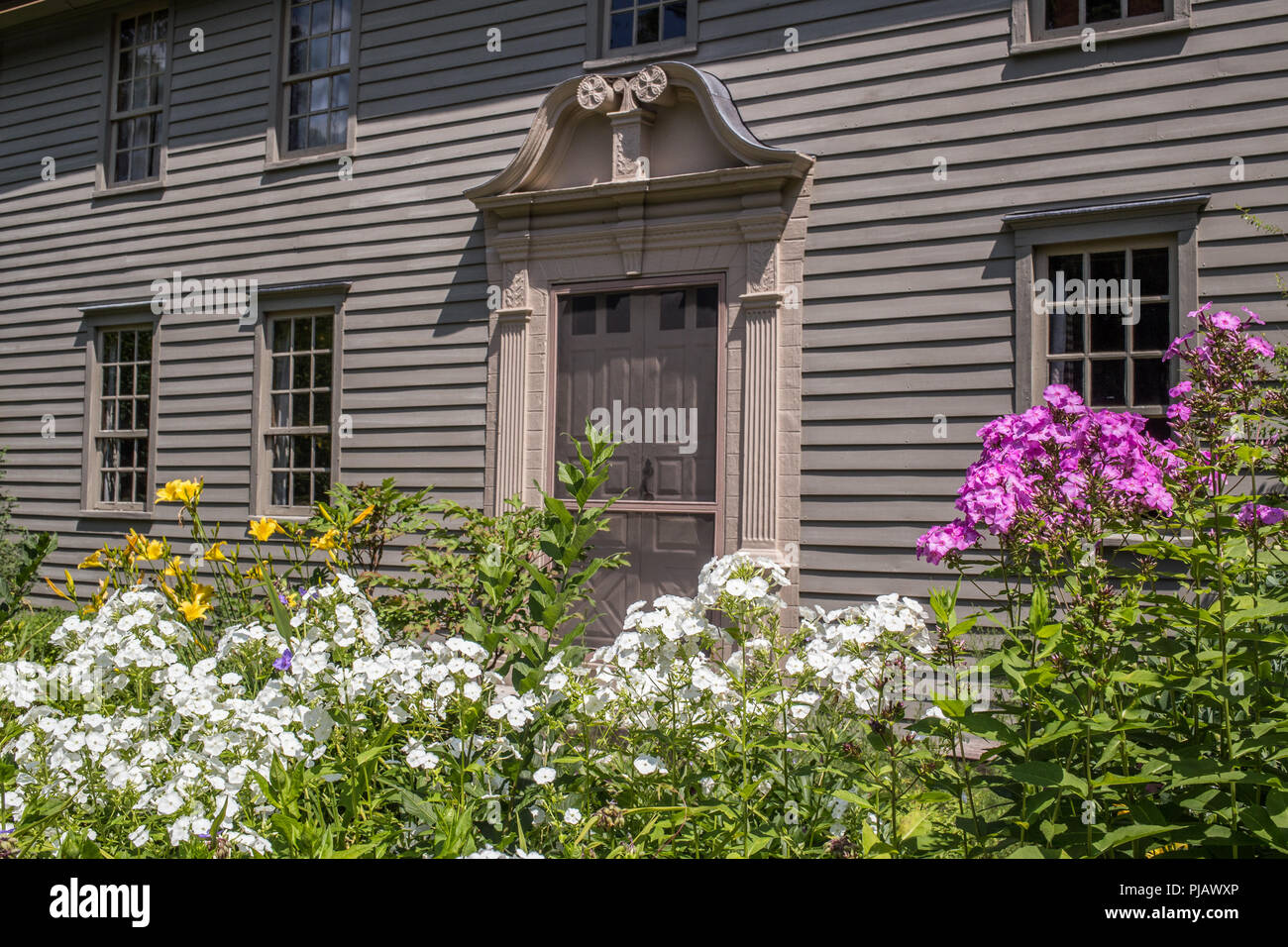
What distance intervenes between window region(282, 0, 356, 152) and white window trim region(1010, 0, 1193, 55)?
548cm

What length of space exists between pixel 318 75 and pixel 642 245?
3.87 m

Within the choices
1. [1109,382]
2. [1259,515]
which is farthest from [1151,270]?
[1259,515]

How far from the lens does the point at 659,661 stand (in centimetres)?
268

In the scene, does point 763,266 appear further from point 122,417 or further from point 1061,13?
point 122,417

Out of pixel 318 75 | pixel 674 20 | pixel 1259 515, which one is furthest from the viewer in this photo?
pixel 318 75

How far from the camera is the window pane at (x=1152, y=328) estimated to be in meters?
5.81

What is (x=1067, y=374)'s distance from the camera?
607 centimetres

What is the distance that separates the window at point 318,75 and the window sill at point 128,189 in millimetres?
1627

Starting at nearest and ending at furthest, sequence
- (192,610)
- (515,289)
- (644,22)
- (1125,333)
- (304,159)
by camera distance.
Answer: (192,610) → (1125,333) → (644,22) → (515,289) → (304,159)

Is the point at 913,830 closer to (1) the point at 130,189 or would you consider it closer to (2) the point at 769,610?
(2) the point at 769,610

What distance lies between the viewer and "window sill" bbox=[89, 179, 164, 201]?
9.96 m

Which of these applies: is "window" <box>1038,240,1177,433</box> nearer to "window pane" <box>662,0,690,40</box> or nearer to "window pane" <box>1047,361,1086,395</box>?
"window pane" <box>1047,361,1086,395</box>

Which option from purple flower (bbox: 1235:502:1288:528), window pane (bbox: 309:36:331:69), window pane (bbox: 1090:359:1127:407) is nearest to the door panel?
window pane (bbox: 1090:359:1127:407)

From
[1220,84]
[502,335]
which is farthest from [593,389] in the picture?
[1220,84]
